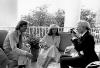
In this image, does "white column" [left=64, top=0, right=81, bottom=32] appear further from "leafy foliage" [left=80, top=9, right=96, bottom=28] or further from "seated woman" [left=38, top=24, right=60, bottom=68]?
"leafy foliage" [left=80, top=9, right=96, bottom=28]

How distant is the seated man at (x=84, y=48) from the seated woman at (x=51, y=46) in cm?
66

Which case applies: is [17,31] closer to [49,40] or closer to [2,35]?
[2,35]

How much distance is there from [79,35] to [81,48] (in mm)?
306

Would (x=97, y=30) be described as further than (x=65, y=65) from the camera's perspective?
Yes

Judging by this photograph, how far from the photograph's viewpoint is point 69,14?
6438mm

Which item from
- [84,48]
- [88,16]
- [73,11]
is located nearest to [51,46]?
[84,48]

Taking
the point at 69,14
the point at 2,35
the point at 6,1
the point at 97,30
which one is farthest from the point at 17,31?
the point at 97,30

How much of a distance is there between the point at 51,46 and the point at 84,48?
1.00 metres

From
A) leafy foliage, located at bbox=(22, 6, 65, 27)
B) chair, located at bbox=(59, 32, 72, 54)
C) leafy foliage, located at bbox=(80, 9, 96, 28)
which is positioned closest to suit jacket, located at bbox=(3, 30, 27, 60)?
chair, located at bbox=(59, 32, 72, 54)

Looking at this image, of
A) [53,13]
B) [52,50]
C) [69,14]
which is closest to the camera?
[52,50]

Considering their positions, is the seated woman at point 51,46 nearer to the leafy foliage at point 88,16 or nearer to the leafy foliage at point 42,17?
the leafy foliage at point 42,17

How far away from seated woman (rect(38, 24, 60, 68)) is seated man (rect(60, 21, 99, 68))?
0.66m

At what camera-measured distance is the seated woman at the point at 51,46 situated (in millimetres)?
3824

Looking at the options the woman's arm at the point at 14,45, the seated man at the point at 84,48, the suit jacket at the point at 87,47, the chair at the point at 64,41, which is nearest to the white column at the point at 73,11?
the chair at the point at 64,41
